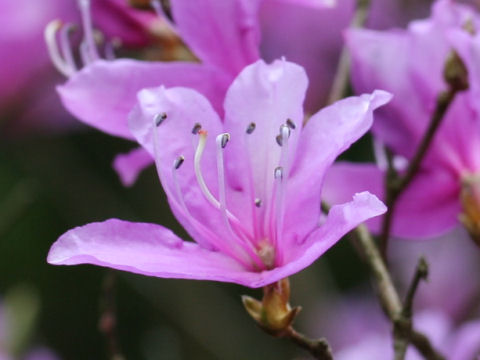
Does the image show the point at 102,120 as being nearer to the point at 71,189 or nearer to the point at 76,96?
the point at 76,96

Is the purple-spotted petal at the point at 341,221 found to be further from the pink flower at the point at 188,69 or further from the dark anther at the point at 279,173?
the pink flower at the point at 188,69

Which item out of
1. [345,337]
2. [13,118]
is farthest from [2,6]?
[345,337]

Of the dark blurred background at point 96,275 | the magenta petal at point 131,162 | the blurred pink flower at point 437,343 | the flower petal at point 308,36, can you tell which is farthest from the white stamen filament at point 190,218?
the flower petal at point 308,36

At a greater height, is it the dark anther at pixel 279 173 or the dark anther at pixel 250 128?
the dark anther at pixel 250 128

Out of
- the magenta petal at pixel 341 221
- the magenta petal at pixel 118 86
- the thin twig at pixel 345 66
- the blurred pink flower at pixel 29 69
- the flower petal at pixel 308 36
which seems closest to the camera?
the magenta petal at pixel 341 221

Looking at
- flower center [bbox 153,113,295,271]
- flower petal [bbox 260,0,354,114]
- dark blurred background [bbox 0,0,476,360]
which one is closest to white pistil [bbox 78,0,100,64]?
flower center [bbox 153,113,295,271]
